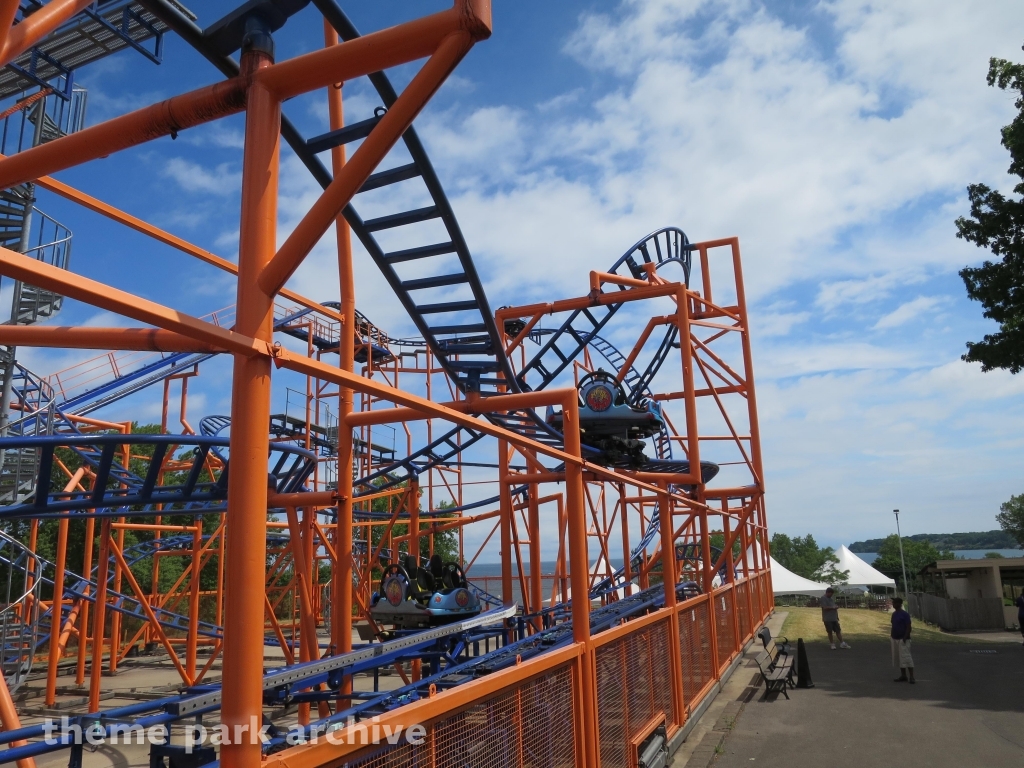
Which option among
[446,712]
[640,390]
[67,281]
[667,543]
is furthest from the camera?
[640,390]

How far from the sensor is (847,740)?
8344 millimetres

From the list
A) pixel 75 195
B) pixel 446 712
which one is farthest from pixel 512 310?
pixel 446 712

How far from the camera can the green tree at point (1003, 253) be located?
1593 centimetres

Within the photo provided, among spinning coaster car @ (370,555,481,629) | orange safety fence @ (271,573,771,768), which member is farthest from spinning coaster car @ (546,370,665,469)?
orange safety fence @ (271,573,771,768)

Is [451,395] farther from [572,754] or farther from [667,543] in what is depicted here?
[572,754]

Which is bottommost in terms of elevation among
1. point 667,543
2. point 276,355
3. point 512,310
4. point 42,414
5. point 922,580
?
point 922,580

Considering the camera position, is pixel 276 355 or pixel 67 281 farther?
pixel 276 355

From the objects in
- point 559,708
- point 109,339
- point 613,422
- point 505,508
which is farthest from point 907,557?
point 109,339

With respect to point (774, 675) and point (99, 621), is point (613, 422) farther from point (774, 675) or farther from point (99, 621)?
point (99, 621)

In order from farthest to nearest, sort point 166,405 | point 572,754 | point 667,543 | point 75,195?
point 166,405
point 667,543
point 75,195
point 572,754

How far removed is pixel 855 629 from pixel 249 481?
21.7 m

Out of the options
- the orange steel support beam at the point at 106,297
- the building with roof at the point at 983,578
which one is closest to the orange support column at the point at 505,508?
the orange steel support beam at the point at 106,297

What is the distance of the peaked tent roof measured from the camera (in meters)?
38.1

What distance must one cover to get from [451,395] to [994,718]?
571 inches
